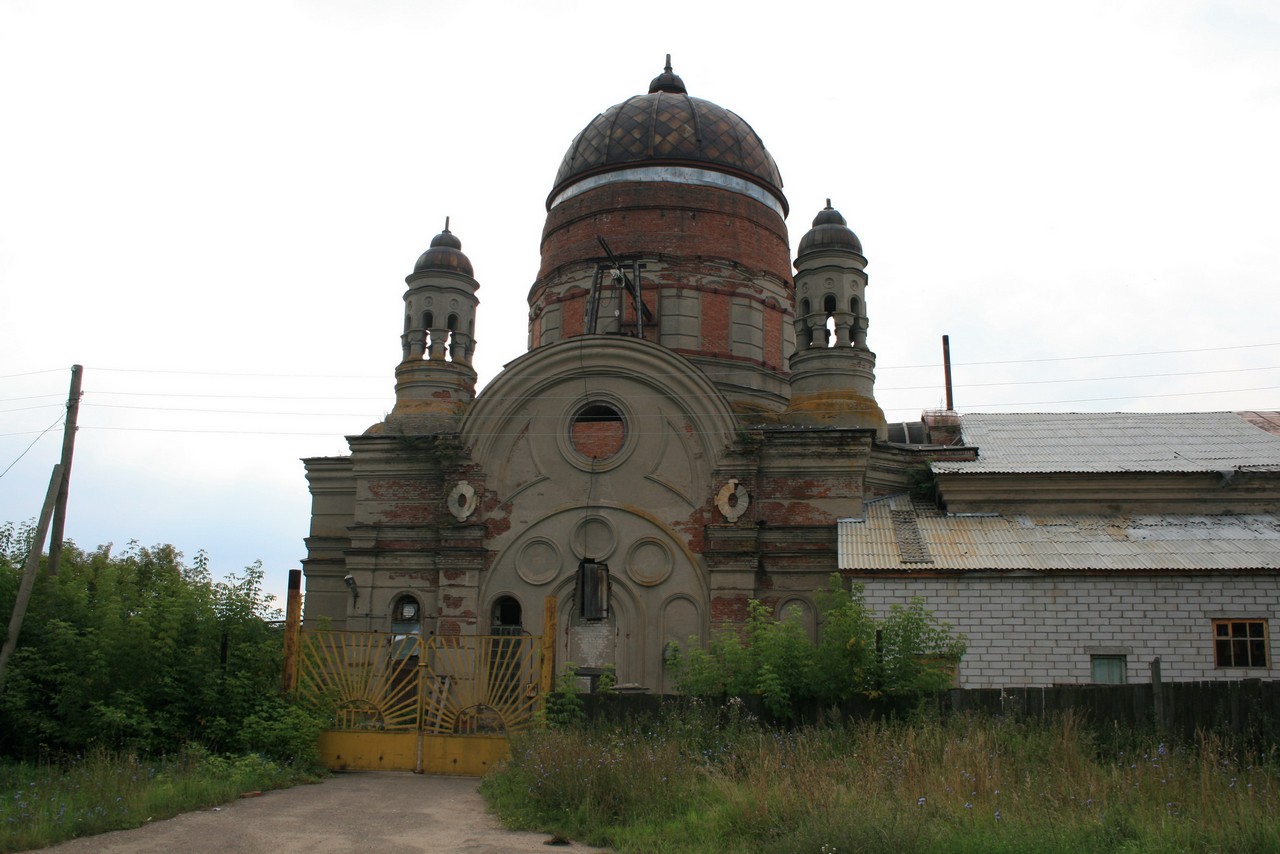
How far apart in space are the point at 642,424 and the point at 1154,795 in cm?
1267

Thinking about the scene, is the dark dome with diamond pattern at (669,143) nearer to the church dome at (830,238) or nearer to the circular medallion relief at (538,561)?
the church dome at (830,238)

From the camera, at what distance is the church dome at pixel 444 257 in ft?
78.5

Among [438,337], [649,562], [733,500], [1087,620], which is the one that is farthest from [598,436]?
[1087,620]

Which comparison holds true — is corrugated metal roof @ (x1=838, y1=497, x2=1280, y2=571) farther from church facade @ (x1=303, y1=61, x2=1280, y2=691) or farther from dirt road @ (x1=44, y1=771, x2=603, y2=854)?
dirt road @ (x1=44, y1=771, x2=603, y2=854)

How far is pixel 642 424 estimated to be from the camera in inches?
834

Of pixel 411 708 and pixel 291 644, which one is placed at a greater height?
pixel 291 644

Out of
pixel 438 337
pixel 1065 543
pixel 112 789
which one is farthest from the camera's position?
Answer: pixel 438 337

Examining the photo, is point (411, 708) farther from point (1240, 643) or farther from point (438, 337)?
point (1240, 643)

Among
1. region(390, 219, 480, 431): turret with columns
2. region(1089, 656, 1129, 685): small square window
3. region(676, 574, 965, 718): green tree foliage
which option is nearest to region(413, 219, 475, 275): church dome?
region(390, 219, 480, 431): turret with columns

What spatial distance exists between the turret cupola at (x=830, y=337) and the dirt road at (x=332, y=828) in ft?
37.7

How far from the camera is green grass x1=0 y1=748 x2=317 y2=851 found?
33.9 ft

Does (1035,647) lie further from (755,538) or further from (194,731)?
(194,731)

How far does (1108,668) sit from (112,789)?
13708mm

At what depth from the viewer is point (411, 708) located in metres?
15.9
